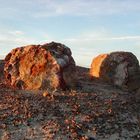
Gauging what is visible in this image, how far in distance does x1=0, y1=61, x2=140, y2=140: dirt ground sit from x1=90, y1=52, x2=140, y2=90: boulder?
2.93 meters

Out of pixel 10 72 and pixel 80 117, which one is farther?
pixel 10 72

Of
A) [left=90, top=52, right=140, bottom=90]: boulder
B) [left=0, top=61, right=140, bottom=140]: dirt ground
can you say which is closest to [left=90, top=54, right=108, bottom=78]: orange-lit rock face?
[left=90, top=52, right=140, bottom=90]: boulder

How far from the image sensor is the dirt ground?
18359 millimetres

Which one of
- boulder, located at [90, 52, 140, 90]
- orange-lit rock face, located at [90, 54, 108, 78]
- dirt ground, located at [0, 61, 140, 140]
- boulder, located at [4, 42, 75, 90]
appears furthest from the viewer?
orange-lit rock face, located at [90, 54, 108, 78]

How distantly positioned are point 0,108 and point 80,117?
3708 millimetres

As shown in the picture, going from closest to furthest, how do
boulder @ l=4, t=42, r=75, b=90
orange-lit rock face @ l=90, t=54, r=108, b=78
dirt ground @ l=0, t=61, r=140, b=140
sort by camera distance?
dirt ground @ l=0, t=61, r=140, b=140 → boulder @ l=4, t=42, r=75, b=90 → orange-lit rock face @ l=90, t=54, r=108, b=78

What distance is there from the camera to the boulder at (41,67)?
23328mm

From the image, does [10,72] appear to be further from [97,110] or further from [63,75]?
[97,110]

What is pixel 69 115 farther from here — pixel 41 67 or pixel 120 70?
pixel 120 70

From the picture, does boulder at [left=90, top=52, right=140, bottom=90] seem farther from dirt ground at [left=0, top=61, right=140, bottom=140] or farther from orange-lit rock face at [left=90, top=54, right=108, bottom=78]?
dirt ground at [left=0, top=61, right=140, bottom=140]

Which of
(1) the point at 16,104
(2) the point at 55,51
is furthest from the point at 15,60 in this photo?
(1) the point at 16,104

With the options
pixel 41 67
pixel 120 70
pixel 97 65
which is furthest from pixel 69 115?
pixel 97 65

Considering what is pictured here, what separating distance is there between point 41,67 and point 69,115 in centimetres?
479

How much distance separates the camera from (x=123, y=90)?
2544 cm
